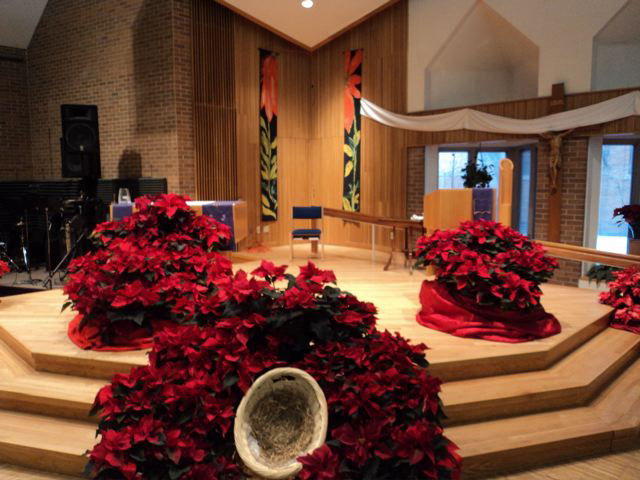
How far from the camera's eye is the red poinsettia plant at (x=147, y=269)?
342 cm

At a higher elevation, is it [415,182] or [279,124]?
[279,124]

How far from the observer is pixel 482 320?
3.86 metres

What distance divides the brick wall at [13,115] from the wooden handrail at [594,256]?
28.1ft

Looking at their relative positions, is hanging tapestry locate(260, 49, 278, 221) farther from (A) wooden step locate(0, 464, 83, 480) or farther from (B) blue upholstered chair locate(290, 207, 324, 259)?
(A) wooden step locate(0, 464, 83, 480)

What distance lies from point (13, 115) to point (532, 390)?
9.33 meters

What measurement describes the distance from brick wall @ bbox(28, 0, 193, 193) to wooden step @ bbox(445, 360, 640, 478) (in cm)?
576

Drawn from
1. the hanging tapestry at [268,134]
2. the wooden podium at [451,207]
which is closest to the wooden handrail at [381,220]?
the wooden podium at [451,207]

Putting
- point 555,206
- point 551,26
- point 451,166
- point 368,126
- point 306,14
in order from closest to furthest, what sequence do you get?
1. point 551,26
2. point 555,206
3. point 306,14
4. point 368,126
5. point 451,166

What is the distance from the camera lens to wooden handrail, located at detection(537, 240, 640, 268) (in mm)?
4980

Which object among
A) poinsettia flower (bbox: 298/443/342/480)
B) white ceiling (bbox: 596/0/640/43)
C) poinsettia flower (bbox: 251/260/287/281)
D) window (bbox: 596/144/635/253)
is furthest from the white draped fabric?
poinsettia flower (bbox: 298/443/342/480)

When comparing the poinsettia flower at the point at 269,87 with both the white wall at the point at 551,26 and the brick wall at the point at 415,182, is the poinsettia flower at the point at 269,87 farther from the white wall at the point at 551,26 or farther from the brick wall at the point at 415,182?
the white wall at the point at 551,26

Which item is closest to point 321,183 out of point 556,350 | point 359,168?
point 359,168

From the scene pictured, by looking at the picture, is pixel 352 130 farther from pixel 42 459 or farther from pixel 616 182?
pixel 42 459

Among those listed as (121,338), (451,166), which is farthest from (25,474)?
(451,166)
